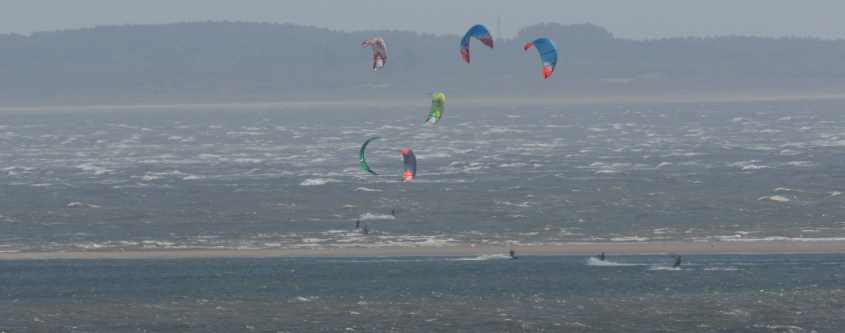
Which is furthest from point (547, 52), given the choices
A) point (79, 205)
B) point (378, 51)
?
point (79, 205)

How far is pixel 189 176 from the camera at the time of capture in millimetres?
95125

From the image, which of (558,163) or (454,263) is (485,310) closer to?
(454,263)

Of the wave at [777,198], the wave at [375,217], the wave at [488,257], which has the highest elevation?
the wave at [777,198]

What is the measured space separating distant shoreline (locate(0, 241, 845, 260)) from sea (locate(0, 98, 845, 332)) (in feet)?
3.18

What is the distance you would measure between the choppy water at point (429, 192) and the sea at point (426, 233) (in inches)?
6.9

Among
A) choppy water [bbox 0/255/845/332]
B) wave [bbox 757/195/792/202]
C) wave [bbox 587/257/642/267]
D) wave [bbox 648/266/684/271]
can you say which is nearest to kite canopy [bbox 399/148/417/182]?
choppy water [bbox 0/255/845/332]

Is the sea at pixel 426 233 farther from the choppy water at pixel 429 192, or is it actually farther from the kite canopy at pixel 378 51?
the kite canopy at pixel 378 51

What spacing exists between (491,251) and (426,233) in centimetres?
566

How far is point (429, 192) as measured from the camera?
266ft

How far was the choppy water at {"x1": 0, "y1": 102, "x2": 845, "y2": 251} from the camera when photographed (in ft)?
209

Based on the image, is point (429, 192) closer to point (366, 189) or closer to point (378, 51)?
point (366, 189)

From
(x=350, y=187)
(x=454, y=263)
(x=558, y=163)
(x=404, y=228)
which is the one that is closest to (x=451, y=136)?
(x=558, y=163)

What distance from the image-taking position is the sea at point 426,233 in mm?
46562

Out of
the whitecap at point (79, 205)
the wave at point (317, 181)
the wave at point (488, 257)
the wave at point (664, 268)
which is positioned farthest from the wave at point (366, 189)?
the wave at point (664, 268)
